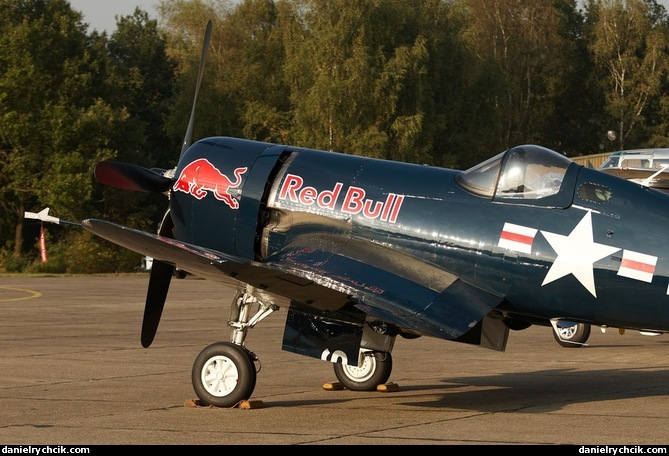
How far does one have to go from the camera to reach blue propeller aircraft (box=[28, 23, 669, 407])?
10.2m

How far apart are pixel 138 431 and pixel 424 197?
3732 millimetres

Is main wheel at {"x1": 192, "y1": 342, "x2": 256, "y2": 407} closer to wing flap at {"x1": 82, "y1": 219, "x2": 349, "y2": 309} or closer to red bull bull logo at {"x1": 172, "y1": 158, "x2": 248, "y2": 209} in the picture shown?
wing flap at {"x1": 82, "y1": 219, "x2": 349, "y2": 309}

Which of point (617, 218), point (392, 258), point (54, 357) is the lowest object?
point (54, 357)

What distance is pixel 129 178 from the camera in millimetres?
11898

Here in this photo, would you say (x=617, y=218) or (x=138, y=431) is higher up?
(x=617, y=218)

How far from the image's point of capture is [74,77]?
5488cm

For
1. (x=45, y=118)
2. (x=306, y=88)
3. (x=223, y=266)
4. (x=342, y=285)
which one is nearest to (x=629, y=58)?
(x=306, y=88)

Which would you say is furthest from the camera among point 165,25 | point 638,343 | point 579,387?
point 165,25

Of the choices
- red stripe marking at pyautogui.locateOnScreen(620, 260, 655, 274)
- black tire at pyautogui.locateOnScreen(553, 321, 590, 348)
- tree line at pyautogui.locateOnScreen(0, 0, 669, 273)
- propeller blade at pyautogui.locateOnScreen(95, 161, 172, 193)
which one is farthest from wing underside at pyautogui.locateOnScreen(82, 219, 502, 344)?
tree line at pyautogui.locateOnScreen(0, 0, 669, 273)

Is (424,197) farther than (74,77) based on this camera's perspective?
No

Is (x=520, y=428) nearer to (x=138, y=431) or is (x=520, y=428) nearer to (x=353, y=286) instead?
(x=353, y=286)

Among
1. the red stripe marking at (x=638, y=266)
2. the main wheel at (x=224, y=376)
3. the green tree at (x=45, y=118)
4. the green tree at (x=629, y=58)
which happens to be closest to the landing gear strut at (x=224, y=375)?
the main wheel at (x=224, y=376)

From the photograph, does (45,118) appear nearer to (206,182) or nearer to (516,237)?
(206,182)

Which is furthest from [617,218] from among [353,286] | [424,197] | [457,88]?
[457,88]
